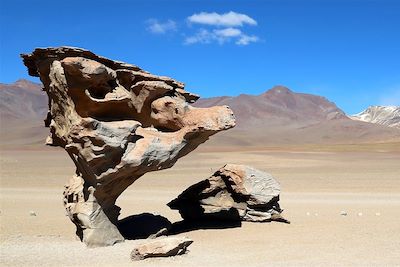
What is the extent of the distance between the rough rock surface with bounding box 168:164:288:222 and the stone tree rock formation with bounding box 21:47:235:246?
2.65m

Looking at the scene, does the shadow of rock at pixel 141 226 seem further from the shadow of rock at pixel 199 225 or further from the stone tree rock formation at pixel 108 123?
the stone tree rock formation at pixel 108 123

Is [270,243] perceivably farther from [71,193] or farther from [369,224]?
[71,193]

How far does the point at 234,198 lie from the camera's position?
16.6 m

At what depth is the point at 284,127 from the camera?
179 m

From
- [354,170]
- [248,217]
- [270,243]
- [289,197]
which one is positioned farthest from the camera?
[354,170]

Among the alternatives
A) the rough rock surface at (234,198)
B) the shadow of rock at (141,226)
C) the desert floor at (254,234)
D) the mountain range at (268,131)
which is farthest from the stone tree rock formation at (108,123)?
the mountain range at (268,131)

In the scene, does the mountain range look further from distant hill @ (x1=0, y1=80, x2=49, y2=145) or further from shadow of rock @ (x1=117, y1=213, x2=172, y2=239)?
shadow of rock @ (x1=117, y1=213, x2=172, y2=239)

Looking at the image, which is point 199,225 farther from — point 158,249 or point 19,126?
point 19,126

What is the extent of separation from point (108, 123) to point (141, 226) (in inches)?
147

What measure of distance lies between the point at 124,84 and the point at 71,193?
11.1 ft

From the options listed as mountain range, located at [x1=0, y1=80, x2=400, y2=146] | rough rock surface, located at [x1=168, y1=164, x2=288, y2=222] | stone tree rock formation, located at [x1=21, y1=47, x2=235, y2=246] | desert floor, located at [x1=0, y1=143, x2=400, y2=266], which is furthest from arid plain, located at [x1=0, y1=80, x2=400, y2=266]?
mountain range, located at [x1=0, y1=80, x2=400, y2=146]

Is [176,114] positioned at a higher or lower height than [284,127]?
lower

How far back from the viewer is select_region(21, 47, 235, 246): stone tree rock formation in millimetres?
12727

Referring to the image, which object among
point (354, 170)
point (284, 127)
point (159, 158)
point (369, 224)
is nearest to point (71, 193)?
point (159, 158)
